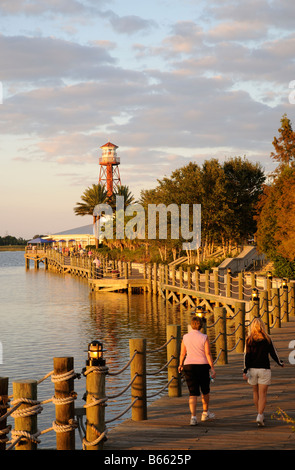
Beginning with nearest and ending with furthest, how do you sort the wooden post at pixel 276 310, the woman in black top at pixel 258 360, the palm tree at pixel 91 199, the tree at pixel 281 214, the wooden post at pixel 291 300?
the woman in black top at pixel 258 360
the wooden post at pixel 276 310
the wooden post at pixel 291 300
the tree at pixel 281 214
the palm tree at pixel 91 199

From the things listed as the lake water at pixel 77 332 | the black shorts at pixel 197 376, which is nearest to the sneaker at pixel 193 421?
the black shorts at pixel 197 376

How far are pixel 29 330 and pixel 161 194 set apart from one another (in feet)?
90.2

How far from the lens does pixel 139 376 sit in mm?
9281

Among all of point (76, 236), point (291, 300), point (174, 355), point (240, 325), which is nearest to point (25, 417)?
point (174, 355)

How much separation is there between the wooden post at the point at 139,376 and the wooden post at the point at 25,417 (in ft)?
7.36

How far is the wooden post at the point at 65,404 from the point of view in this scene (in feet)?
24.8

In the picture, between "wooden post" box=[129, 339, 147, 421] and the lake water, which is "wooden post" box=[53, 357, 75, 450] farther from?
the lake water

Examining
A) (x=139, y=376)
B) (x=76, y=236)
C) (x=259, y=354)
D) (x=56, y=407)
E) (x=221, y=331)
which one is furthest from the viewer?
(x=76, y=236)

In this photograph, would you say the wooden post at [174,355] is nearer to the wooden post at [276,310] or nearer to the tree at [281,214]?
the wooden post at [276,310]

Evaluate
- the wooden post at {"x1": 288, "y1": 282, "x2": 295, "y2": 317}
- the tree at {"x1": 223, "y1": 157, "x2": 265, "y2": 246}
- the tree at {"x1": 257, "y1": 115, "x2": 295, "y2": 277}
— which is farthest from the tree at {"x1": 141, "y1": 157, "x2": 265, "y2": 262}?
the wooden post at {"x1": 288, "y1": 282, "x2": 295, "y2": 317}

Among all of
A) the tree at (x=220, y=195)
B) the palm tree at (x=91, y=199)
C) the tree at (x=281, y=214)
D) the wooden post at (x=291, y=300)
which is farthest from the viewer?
the palm tree at (x=91, y=199)

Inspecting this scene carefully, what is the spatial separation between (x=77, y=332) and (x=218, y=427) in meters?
22.1

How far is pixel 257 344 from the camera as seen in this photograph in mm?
9008

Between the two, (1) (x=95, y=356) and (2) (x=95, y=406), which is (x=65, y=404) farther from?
(1) (x=95, y=356)
